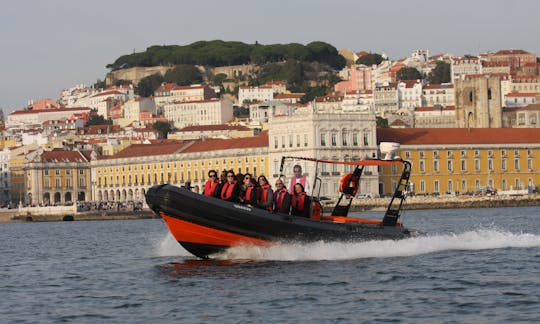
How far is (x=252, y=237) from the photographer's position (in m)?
30.2

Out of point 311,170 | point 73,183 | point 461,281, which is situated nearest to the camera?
point 461,281

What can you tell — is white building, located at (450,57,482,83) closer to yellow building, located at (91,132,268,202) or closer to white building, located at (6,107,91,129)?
white building, located at (6,107,91,129)

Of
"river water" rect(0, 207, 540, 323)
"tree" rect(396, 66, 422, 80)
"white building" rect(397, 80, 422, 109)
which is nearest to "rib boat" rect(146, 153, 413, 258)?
"river water" rect(0, 207, 540, 323)

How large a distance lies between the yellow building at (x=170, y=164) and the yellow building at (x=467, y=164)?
31.6ft

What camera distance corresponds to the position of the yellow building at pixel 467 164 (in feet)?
319

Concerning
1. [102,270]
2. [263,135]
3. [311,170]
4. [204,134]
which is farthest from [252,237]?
[204,134]

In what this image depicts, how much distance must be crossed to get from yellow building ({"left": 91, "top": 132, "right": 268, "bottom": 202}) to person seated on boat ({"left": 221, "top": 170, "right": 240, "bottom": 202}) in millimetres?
68566

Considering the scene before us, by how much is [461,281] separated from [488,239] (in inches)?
325

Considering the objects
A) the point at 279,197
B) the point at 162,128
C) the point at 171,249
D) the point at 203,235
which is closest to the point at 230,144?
the point at 162,128

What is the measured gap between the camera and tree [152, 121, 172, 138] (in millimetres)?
167500

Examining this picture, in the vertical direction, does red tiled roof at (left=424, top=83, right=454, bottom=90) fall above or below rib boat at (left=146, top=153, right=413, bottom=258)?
above

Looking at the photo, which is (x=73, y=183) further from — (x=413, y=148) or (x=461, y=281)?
(x=461, y=281)

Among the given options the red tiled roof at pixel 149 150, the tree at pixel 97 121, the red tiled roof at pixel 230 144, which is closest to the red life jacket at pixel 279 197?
the red tiled roof at pixel 230 144

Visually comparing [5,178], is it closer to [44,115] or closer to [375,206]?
[375,206]
